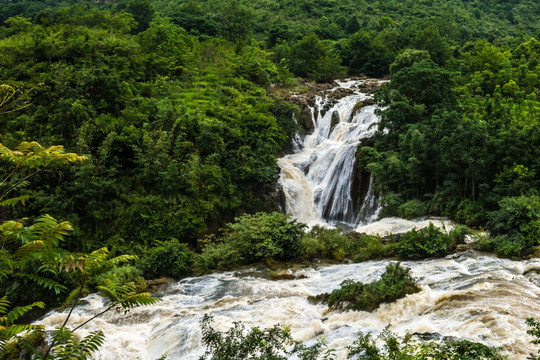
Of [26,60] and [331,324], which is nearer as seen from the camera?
[331,324]

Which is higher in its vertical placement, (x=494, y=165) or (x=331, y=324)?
(x=494, y=165)

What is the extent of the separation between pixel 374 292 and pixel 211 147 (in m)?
12.0

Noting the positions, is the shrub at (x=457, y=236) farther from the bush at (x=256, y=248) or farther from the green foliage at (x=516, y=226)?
the bush at (x=256, y=248)

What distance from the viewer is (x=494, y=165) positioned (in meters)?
14.8

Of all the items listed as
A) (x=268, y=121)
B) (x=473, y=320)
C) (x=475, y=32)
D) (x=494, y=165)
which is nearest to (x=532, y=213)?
(x=494, y=165)

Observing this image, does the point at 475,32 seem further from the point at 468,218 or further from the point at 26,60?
the point at 26,60

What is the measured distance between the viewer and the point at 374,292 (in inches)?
329

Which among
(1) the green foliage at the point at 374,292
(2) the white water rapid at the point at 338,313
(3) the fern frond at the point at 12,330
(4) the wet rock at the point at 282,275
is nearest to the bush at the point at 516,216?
(2) the white water rapid at the point at 338,313

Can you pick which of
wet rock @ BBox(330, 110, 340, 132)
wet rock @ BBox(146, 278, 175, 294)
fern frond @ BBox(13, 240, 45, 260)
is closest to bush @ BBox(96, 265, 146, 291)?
wet rock @ BBox(146, 278, 175, 294)

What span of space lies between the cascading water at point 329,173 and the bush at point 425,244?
6.31 m

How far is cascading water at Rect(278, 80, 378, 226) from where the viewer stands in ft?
63.6

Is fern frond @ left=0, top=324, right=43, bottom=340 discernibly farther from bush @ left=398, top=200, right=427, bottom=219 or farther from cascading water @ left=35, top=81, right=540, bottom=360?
bush @ left=398, top=200, right=427, bottom=219

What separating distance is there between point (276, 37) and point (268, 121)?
2320 cm

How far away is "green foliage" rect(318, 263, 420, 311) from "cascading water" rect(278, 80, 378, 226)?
963 centimetres
